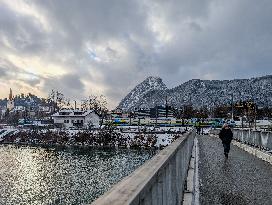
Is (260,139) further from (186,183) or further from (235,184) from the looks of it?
(186,183)

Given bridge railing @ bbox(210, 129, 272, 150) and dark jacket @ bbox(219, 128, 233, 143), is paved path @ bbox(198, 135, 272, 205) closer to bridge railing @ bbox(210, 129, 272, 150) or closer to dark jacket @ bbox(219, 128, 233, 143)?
dark jacket @ bbox(219, 128, 233, 143)

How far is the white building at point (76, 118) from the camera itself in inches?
5123

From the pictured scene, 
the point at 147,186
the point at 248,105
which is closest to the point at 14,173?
the point at 147,186

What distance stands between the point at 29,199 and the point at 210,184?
72.3ft

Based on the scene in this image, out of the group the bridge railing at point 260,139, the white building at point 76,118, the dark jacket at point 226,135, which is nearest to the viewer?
the dark jacket at point 226,135

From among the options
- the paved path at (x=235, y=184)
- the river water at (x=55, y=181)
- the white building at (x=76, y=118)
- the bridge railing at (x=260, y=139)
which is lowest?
the river water at (x=55, y=181)

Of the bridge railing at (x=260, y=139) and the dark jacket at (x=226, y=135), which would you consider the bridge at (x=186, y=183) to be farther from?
the dark jacket at (x=226, y=135)

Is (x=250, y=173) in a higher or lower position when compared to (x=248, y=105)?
lower

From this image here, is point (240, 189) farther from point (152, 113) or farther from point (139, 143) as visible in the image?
point (152, 113)

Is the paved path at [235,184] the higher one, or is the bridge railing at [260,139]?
the bridge railing at [260,139]

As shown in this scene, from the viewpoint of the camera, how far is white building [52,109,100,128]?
130 meters

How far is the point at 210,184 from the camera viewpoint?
12172 millimetres

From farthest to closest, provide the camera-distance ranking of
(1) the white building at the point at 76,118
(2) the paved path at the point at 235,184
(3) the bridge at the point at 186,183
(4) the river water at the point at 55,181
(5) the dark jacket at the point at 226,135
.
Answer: (1) the white building at the point at 76,118, (4) the river water at the point at 55,181, (5) the dark jacket at the point at 226,135, (2) the paved path at the point at 235,184, (3) the bridge at the point at 186,183

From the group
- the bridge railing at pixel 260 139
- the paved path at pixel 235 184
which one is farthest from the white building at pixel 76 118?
the paved path at pixel 235 184
